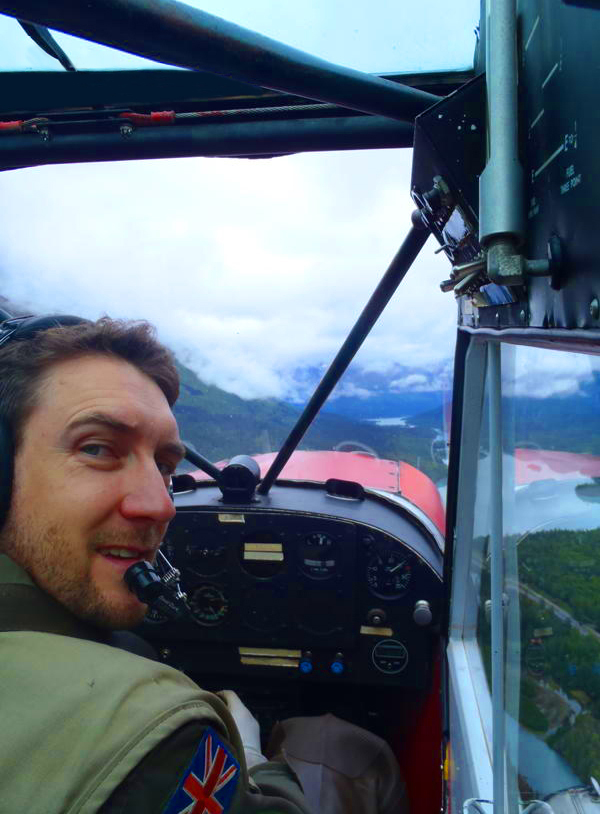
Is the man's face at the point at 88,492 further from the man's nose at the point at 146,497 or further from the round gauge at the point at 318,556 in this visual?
the round gauge at the point at 318,556

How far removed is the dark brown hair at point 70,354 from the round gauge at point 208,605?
58.9 inches

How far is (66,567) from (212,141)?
94cm

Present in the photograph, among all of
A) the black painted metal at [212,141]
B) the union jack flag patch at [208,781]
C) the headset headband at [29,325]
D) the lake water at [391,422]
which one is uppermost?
the black painted metal at [212,141]

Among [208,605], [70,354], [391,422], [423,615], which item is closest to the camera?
[70,354]

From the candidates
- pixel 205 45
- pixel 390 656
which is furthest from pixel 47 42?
pixel 390 656

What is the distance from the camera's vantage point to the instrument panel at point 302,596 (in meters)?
2.37

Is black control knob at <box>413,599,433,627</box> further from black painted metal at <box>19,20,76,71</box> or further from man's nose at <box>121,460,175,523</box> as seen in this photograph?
black painted metal at <box>19,20,76,71</box>

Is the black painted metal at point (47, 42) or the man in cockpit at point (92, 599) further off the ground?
the black painted metal at point (47, 42)

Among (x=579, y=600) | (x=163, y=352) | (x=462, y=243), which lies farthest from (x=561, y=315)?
(x=163, y=352)

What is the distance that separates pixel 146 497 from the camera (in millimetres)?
1050

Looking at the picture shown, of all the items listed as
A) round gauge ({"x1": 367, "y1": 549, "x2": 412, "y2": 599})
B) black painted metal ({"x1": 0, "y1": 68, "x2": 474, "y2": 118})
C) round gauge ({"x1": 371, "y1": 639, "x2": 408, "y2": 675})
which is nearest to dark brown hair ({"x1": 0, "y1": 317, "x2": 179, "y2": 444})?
black painted metal ({"x1": 0, "y1": 68, "x2": 474, "y2": 118})

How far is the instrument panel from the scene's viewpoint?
2.37m

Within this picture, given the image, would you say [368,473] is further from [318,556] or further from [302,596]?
[302,596]

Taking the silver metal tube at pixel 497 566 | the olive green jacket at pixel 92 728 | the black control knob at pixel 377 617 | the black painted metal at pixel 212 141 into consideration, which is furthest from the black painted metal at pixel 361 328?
the olive green jacket at pixel 92 728
